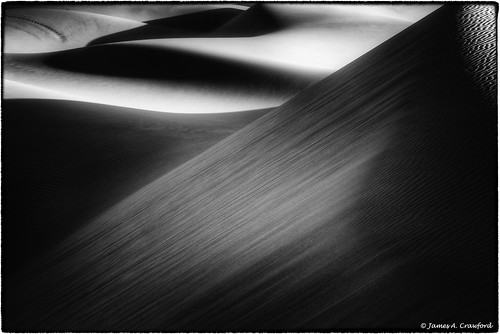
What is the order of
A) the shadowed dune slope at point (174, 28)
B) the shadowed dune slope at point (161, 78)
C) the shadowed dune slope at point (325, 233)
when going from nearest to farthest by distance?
1. the shadowed dune slope at point (325, 233)
2. the shadowed dune slope at point (161, 78)
3. the shadowed dune slope at point (174, 28)

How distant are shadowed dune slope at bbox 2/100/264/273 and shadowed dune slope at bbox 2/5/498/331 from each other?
22 centimetres

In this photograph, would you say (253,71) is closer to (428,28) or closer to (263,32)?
(263,32)

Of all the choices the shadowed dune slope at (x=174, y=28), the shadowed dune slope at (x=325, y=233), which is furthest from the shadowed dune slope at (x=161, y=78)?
the shadowed dune slope at (x=325, y=233)

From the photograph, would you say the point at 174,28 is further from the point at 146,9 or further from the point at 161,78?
the point at 161,78

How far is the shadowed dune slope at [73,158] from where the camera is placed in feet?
8.45

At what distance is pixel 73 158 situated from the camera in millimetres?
3361

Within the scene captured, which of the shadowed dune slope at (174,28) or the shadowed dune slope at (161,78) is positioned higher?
the shadowed dune slope at (174,28)

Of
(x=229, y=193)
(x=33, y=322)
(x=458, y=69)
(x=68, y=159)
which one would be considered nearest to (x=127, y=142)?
(x=68, y=159)

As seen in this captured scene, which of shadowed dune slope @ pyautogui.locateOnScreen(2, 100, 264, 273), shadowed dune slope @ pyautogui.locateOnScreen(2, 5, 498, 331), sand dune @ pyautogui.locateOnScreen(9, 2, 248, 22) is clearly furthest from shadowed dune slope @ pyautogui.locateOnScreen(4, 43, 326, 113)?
shadowed dune slope @ pyautogui.locateOnScreen(2, 5, 498, 331)

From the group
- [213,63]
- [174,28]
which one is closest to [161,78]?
[213,63]

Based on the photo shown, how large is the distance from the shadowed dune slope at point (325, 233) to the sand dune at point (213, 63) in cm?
264

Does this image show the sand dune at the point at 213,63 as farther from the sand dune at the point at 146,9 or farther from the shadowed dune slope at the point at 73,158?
the shadowed dune slope at the point at 73,158

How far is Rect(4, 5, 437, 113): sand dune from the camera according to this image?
5.62 m

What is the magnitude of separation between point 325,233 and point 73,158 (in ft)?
7.18
